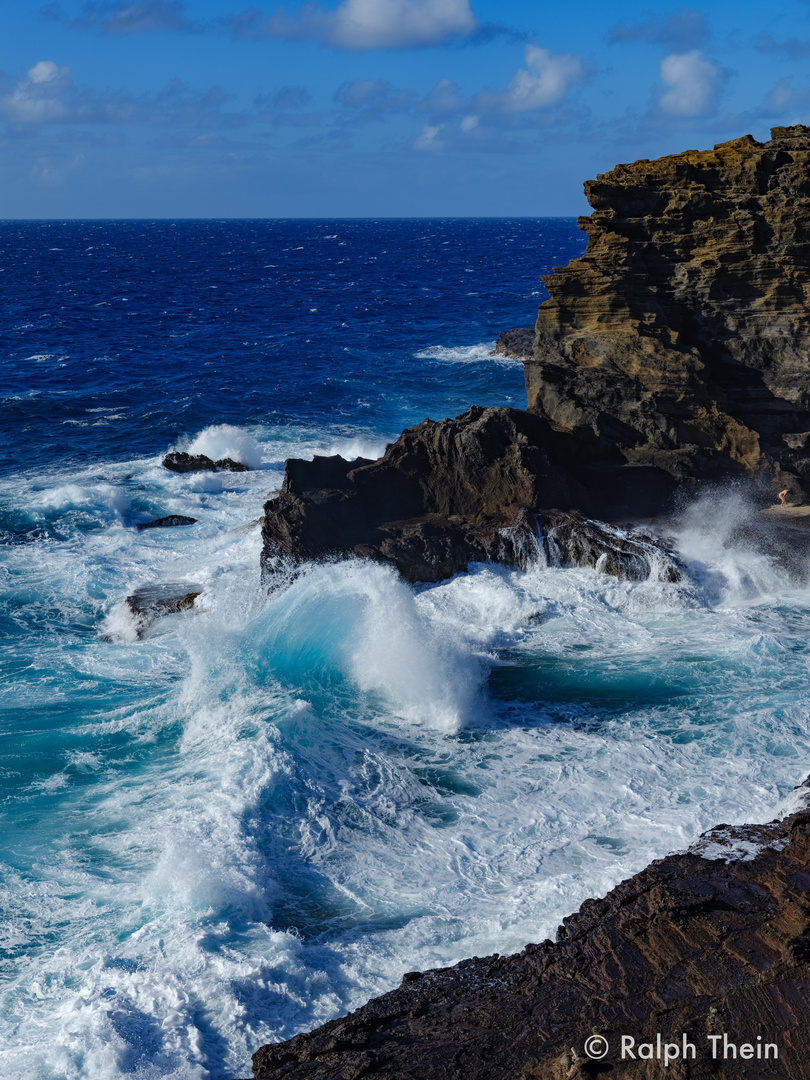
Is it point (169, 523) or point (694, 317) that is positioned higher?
point (694, 317)

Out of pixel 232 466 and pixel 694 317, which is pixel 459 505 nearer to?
pixel 694 317

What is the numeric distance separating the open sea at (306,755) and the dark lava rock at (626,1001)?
2.70ft

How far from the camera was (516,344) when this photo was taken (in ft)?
141

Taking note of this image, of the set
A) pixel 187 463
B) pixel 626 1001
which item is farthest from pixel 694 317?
pixel 626 1001

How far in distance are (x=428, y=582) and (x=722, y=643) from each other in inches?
219

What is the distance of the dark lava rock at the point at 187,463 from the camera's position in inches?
1033

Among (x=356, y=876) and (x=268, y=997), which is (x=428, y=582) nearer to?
(x=356, y=876)

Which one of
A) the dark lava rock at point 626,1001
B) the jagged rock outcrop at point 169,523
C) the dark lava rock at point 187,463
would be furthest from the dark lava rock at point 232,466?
the dark lava rock at point 626,1001

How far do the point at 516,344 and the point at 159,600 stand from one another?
29.9 m

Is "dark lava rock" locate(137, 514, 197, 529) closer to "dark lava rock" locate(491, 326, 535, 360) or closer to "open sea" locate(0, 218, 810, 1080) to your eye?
"open sea" locate(0, 218, 810, 1080)

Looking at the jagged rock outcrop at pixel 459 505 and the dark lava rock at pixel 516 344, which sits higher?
the dark lava rock at pixel 516 344

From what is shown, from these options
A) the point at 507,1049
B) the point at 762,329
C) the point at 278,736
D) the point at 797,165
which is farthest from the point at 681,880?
the point at 797,165

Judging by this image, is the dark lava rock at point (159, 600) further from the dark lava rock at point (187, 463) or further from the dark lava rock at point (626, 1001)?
the dark lava rock at point (626, 1001)

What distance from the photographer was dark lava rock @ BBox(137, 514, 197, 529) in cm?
2186
